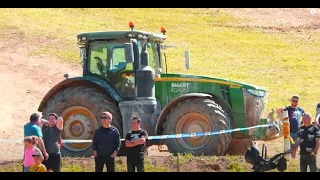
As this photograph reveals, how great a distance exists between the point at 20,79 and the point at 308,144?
650 inches

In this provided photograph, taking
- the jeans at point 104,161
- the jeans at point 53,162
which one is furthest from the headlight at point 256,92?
the jeans at point 53,162

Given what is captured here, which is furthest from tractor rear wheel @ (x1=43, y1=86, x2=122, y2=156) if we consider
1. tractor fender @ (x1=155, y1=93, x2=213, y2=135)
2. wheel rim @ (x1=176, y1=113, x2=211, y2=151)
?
wheel rim @ (x1=176, y1=113, x2=211, y2=151)

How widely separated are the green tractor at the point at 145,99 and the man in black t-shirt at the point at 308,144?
2.70m

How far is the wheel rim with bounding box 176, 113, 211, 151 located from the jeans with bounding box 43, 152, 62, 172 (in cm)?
320

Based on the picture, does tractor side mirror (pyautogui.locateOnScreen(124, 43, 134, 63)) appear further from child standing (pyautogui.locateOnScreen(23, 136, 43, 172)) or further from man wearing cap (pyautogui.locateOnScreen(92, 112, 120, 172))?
child standing (pyautogui.locateOnScreen(23, 136, 43, 172))

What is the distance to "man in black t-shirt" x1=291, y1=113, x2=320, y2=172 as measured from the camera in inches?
504

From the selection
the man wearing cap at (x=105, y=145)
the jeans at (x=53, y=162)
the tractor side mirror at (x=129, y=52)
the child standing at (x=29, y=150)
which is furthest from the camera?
the tractor side mirror at (x=129, y=52)

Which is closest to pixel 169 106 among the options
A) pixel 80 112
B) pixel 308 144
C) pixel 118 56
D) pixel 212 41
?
pixel 118 56

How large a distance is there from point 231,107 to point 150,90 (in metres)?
1.68

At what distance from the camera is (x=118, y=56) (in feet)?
52.9

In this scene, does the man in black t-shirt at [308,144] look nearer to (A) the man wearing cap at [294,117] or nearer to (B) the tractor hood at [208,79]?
(A) the man wearing cap at [294,117]

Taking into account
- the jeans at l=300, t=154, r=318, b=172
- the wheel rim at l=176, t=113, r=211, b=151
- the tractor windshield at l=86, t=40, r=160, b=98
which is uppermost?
the tractor windshield at l=86, t=40, r=160, b=98

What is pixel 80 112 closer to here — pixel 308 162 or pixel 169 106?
pixel 169 106

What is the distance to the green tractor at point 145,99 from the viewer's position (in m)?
15.6
